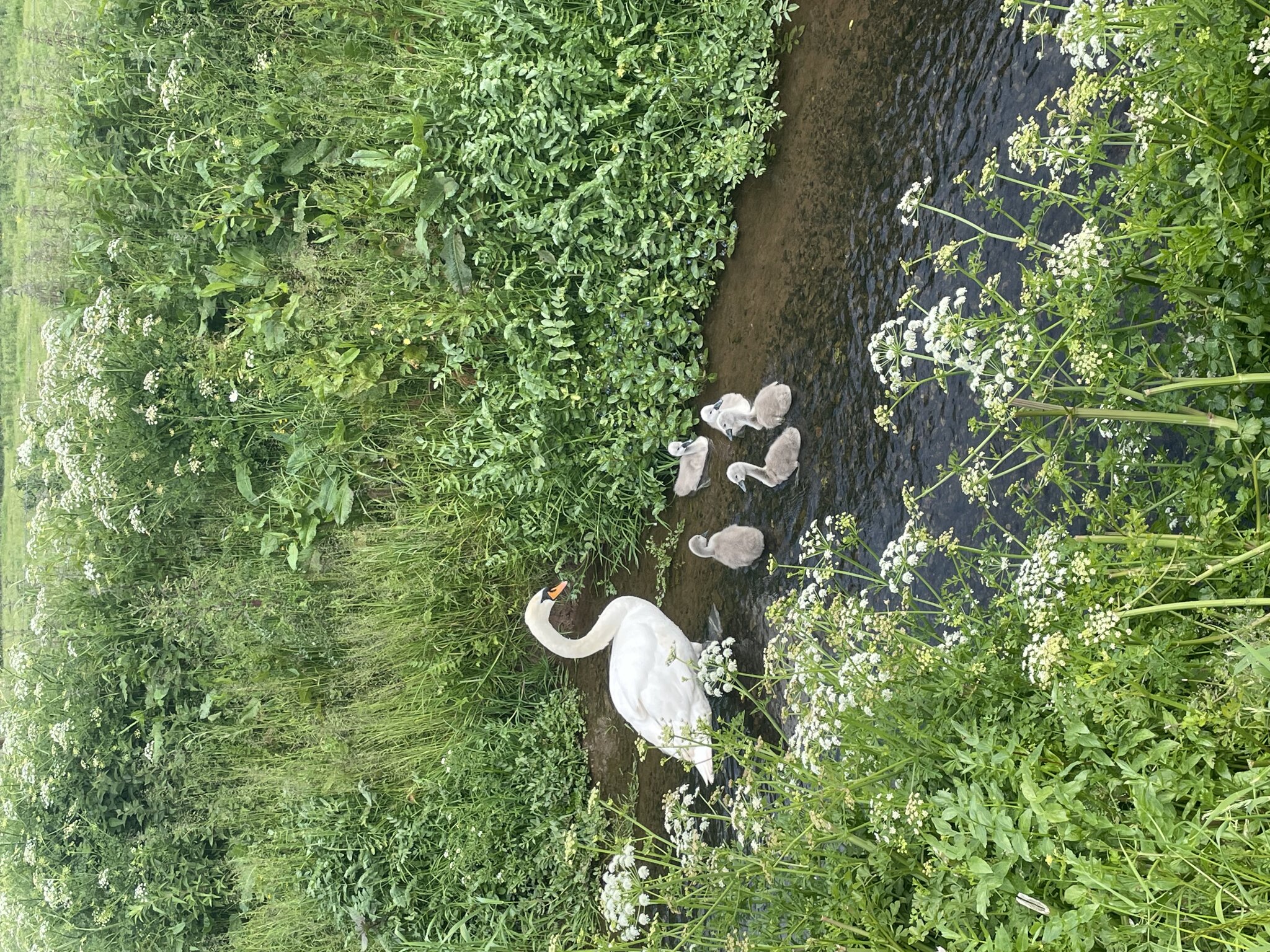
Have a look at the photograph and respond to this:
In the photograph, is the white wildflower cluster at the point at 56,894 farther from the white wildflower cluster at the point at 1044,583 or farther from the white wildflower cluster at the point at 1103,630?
the white wildflower cluster at the point at 1103,630

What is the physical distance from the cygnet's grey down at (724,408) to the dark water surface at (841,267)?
0.14 m

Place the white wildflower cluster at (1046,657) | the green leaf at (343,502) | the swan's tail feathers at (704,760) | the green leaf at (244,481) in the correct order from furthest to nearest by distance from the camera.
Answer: the green leaf at (244,481) → the green leaf at (343,502) → the swan's tail feathers at (704,760) → the white wildflower cluster at (1046,657)

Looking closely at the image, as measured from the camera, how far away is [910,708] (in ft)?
9.52

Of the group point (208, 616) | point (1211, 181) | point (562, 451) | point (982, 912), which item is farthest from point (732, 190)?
point (208, 616)

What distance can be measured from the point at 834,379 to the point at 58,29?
7.03 metres

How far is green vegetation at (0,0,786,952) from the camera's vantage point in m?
4.81

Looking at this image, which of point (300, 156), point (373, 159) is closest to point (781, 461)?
point (373, 159)

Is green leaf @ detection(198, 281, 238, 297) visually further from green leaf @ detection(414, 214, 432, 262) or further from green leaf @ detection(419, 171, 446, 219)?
green leaf @ detection(419, 171, 446, 219)

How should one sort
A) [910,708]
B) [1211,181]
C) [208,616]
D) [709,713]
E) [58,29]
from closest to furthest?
[1211,181], [910,708], [709,713], [208,616], [58,29]

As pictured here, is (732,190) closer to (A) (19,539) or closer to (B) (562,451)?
(B) (562,451)

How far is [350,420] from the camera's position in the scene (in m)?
5.55

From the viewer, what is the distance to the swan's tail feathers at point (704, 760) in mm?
4418

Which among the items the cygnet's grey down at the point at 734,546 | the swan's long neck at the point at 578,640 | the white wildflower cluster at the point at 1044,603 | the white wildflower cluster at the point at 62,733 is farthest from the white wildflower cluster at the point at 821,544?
the white wildflower cluster at the point at 62,733

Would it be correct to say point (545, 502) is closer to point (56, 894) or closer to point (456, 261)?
point (456, 261)
